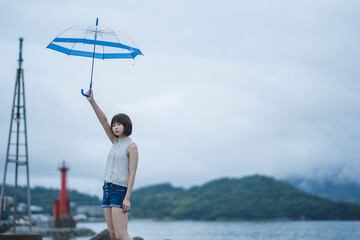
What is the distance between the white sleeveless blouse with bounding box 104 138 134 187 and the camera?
5590mm

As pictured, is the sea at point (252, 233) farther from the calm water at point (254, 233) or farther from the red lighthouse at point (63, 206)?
the red lighthouse at point (63, 206)

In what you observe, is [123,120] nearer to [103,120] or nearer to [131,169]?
[103,120]

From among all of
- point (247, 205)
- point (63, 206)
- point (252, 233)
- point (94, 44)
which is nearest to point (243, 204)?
point (247, 205)

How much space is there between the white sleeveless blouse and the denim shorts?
0.15 ft

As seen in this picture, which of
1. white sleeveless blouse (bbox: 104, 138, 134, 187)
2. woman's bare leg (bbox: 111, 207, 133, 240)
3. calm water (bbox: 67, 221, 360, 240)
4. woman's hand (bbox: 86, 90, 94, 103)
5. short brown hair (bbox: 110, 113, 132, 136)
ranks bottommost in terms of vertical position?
calm water (bbox: 67, 221, 360, 240)

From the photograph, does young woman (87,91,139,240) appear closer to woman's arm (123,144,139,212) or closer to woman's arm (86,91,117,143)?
woman's arm (123,144,139,212)

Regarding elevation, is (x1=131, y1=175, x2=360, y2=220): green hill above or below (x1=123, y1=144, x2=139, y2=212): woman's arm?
above

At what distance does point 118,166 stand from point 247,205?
6076 inches

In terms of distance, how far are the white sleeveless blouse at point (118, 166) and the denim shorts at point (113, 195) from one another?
5cm

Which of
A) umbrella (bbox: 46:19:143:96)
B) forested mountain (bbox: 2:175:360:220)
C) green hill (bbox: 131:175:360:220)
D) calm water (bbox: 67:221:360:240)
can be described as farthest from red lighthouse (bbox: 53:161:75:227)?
green hill (bbox: 131:175:360:220)

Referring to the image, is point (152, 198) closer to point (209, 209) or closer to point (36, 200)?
point (209, 209)

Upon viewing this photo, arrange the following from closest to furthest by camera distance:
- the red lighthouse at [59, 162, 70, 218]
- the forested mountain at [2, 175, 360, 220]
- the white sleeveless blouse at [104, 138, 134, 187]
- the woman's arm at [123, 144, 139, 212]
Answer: the woman's arm at [123, 144, 139, 212] < the white sleeveless blouse at [104, 138, 134, 187] < the red lighthouse at [59, 162, 70, 218] < the forested mountain at [2, 175, 360, 220]

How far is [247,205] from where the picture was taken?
15662 centimetres

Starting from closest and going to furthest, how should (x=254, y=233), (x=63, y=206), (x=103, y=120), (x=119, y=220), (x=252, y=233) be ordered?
(x=119, y=220) < (x=103, y=120) < (x=63, y=206) < (x=254, y=233) < (x=252, y=233)
